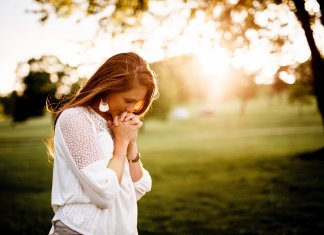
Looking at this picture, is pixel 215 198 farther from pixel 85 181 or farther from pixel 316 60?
pixel 85 181

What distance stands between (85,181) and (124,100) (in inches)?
27.2

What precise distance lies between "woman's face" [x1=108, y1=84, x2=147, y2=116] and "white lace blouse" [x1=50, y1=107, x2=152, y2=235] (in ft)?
0.82

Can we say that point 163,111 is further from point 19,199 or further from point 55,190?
point 55,190

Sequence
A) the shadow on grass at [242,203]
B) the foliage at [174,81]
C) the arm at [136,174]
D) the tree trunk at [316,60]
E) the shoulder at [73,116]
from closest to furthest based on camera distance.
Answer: the shoulder at [73,116]
the arm at [136,174]
the tree trunk at [316,60]
the shadow on grass at [242,203]
the foliage at [174,81]

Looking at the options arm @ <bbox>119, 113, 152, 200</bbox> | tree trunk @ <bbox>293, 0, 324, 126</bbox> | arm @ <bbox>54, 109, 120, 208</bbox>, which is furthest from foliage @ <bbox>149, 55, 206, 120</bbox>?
tree trunk @ <bbox>293, 0, 324, 126</bbox>

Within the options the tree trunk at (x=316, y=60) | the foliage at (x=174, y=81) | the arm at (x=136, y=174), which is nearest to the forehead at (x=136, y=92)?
the arm at (x=136, y=174)

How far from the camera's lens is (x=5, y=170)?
16453 mm

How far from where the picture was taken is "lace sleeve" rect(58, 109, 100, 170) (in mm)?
2047

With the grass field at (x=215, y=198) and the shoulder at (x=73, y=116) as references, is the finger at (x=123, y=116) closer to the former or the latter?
the shoulder at (x=73, y=116)

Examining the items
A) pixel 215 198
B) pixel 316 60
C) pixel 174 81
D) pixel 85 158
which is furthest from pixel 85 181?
pixel 174 81

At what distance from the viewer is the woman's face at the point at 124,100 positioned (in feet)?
8.00

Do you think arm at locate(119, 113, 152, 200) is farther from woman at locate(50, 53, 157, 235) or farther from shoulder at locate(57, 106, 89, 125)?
shoulder at locate(57, 106, 89, 125)

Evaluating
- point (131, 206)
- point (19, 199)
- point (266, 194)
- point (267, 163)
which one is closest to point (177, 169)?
point (267, 163)

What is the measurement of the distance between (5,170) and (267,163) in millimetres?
12156
